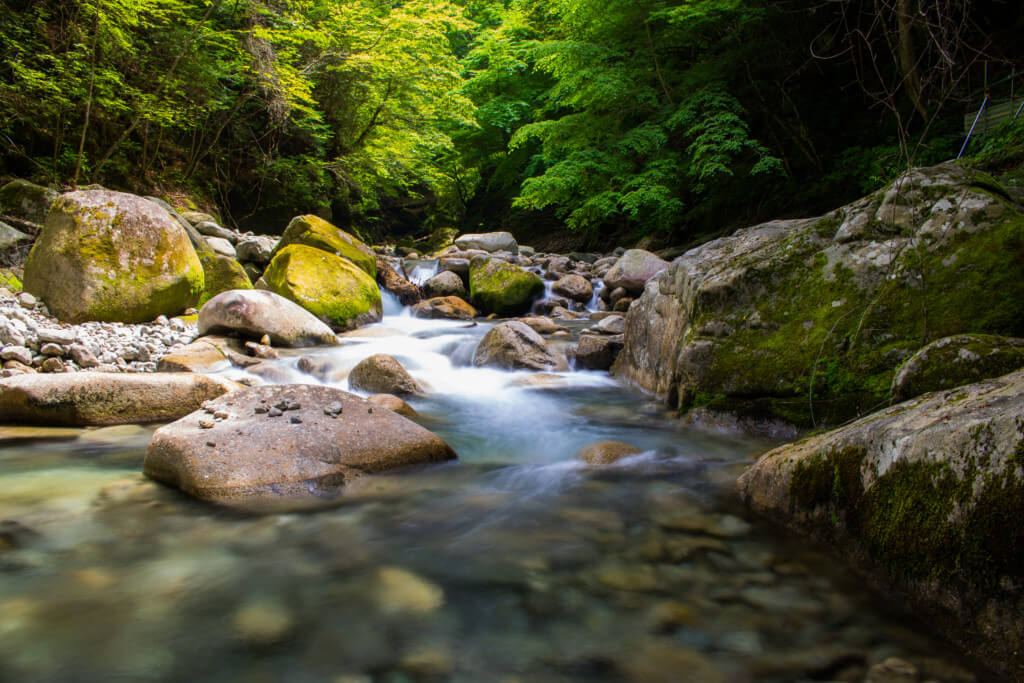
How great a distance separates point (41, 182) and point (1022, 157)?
578 inches

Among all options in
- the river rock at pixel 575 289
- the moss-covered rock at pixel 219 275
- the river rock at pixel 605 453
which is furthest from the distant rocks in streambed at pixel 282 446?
the river rock at pixel 575 289

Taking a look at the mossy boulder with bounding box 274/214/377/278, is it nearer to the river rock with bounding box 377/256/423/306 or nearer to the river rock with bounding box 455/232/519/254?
the river rock with bounding box 377/256/423/306

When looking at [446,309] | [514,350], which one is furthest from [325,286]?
[514,350]

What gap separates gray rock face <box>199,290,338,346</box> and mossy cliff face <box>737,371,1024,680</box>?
617 cm

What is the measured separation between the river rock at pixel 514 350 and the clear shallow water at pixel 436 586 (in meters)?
3.16

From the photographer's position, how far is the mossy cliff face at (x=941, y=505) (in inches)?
52.5

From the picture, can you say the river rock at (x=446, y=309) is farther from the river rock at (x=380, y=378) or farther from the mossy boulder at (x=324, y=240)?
the river rock at (x=380, y=378)

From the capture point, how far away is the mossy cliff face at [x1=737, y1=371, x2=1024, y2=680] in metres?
1.33

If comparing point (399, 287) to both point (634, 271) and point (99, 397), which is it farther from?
point (99, 397)

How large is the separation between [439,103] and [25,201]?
477 inches

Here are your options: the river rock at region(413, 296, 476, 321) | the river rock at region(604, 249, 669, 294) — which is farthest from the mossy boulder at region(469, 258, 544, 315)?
the river rock at region(604, 249, 669, 294)

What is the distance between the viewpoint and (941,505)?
150 centimetres

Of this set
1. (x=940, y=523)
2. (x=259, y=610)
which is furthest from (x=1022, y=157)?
(x=259, y=610)

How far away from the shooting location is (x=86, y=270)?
6.32 m
